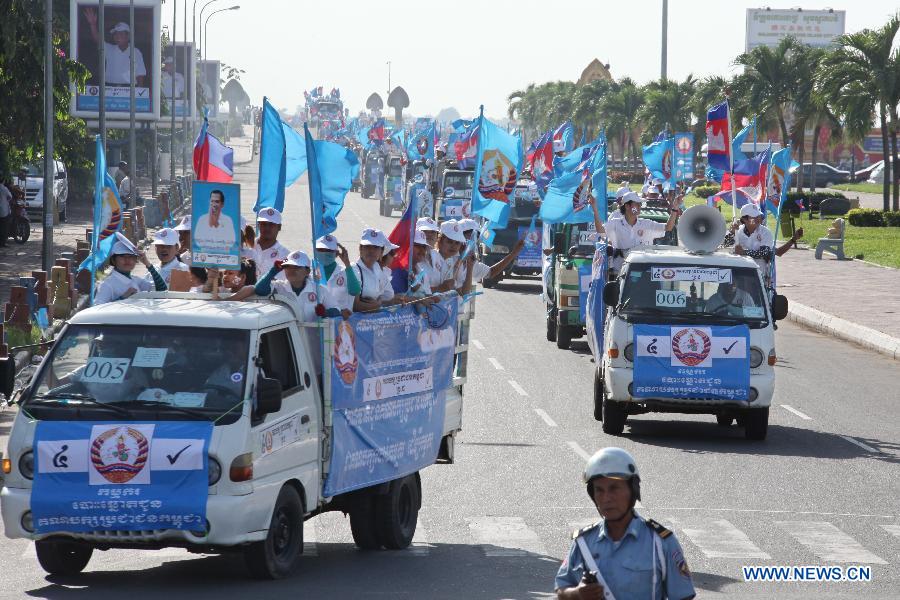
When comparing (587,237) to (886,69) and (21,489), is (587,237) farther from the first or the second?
(886,69)

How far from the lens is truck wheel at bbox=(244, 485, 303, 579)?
998 cm

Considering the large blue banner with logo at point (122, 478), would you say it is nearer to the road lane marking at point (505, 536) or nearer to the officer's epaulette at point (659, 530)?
the road lane marking at point (505, 536)

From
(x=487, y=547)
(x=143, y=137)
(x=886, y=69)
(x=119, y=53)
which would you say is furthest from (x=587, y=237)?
(x=143, y=137)

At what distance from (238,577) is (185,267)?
13.4 feet

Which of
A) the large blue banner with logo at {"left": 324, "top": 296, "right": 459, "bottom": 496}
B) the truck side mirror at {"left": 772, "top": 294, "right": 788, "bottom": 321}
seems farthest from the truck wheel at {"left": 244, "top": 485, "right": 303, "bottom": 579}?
the truck side mirror at {"left": 772, "top": 294, "right": 788, "bottom": 321}

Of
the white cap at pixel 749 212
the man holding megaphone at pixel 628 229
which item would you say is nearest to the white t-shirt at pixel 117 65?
the white cap at pixel 749 212

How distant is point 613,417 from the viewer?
1716 cm

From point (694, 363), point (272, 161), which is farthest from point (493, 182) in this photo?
point (272, 161)

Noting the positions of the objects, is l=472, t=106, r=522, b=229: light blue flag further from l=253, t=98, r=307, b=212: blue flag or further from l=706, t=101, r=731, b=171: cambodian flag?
l=706, t=101, r=731, b=171: cambodian flag

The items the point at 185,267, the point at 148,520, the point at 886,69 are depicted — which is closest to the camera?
the point at 148,520

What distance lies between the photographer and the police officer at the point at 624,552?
18.1 feet

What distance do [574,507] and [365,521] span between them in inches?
93.9

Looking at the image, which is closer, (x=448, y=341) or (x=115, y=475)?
(x=115, y=475)

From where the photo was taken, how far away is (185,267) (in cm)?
1388
